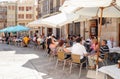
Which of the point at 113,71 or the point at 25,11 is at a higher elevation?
the point at 113,71

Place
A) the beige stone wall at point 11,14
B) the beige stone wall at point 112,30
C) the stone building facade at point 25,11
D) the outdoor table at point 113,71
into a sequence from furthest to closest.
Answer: the beige stone wall at point 11,14 < the stone building facade at point 25,11 < the beige stone wall at point 112,30 < the outdoor table at point 113,71

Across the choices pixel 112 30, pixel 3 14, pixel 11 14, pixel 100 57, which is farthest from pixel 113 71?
pixel 3 14

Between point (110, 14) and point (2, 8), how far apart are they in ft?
223

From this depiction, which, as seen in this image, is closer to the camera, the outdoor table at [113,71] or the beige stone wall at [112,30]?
the outdoor table at [113,71]

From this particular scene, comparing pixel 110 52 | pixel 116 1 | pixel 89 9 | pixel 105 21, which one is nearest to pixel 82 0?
pixel 116 1

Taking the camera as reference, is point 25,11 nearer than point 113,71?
No

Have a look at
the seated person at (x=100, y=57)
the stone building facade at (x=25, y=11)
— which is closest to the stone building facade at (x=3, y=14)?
the stone building facade at (x=25, y=11)

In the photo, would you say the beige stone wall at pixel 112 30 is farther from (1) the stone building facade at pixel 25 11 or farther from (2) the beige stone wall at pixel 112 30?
(1) the stone building facade at pixel 25 11

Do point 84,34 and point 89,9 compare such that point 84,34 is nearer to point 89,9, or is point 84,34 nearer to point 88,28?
point 88,28

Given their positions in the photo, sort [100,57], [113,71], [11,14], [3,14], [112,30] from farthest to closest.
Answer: [3,14], [11,14], [112,30], [100,57], [113,71]

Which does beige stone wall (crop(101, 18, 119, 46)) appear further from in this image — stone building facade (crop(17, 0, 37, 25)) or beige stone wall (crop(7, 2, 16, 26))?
beige stone wall (crop(7, 2, 16, 26))

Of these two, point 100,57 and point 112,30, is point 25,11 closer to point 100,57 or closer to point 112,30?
point 112,30

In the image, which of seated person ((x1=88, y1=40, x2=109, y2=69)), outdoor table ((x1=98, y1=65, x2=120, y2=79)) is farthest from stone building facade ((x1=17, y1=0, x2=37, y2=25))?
outdoor table ((x1=98, y1=65, x2=120, y2=79))

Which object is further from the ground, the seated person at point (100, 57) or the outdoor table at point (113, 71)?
the outdoor table at point (113, 71)
